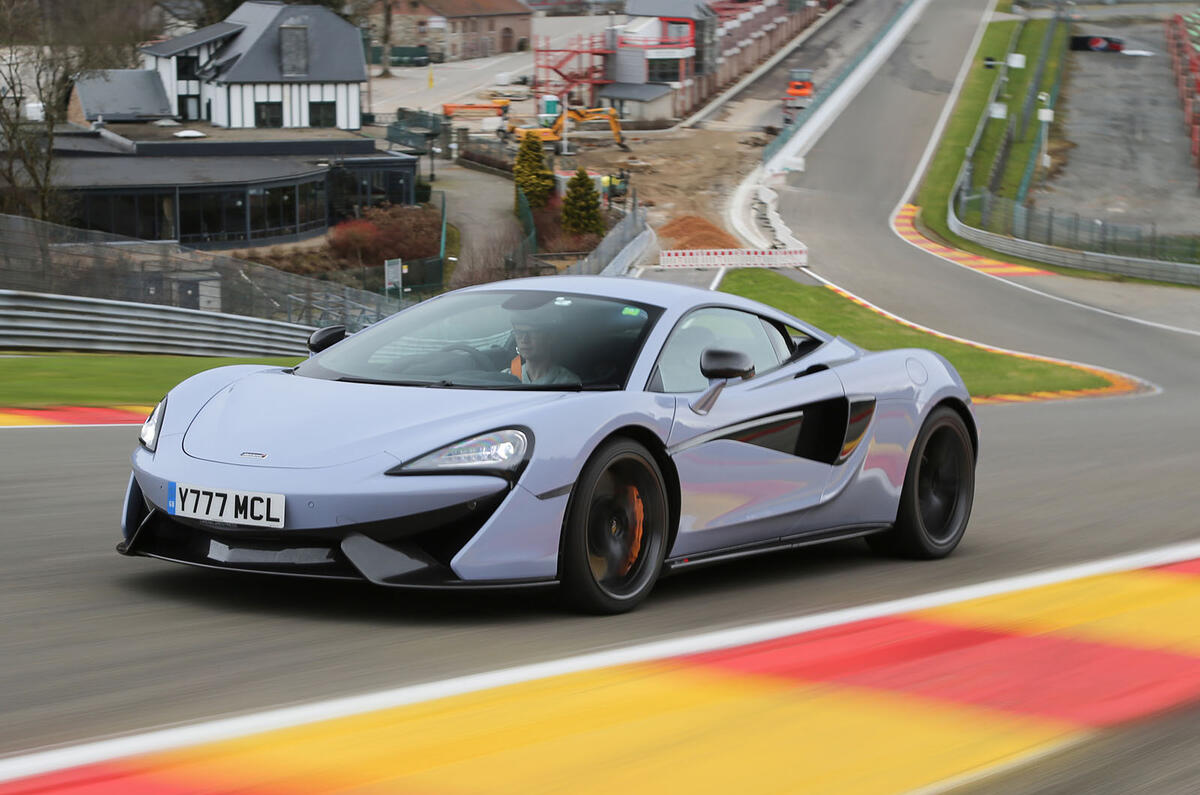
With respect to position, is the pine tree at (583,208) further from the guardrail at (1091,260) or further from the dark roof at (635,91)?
the dark roof at (635,91)

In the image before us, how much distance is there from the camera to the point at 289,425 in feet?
18.8

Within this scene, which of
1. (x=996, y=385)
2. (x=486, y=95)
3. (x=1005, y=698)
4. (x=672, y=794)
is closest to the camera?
(x=672, y=794)

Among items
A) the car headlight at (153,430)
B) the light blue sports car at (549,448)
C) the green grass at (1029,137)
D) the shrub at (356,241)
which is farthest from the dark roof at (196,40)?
the car headlight at (153,430)

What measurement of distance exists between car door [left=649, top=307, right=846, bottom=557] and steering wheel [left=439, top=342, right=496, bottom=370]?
71cm

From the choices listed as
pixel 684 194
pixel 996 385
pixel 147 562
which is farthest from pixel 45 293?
pixel 684 194

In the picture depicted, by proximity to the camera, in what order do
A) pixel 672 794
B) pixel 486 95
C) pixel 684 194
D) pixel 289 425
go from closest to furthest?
1. pixel 672 794
2. pixel 289 425
3. pixel 684 194
4. pixel 486 95

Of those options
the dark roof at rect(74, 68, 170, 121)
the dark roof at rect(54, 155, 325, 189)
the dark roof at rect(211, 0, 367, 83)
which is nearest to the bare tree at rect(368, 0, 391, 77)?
the dark roof at rect(211, 0, 367, 83)

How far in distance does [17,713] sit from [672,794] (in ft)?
5.95

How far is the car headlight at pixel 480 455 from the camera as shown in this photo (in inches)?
215

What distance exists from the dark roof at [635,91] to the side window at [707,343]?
73.4 metres

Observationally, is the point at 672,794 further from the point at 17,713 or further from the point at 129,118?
the point at 129,118

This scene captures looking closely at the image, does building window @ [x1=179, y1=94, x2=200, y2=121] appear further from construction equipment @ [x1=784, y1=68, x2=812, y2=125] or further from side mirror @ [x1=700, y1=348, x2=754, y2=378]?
side mirror @ [x1=700, y1=348, x2=754, y2=378]

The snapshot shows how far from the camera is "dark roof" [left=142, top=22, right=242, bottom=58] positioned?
71.8 meters

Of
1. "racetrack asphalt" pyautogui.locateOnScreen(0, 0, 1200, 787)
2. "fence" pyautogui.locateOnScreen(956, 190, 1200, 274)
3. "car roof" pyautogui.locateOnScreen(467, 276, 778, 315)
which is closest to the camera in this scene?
"racetrack asphalt" pyautogui.locateOnScreen(0, 0, 1200, 787)
